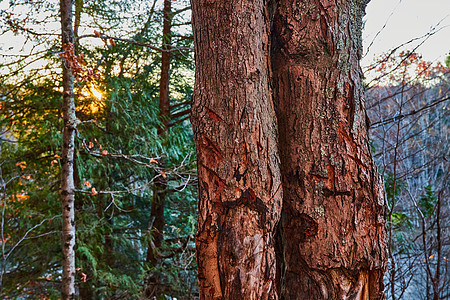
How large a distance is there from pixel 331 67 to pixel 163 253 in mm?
4766

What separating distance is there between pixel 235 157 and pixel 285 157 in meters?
0.27

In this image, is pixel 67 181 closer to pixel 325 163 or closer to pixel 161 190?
pixel 161 190

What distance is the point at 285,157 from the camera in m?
1.43

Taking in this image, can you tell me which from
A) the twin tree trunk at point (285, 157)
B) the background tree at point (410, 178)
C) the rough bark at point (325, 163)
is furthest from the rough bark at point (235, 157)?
the background tree at point (410, 178)

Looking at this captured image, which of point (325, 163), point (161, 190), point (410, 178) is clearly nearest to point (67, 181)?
point (161, 190)

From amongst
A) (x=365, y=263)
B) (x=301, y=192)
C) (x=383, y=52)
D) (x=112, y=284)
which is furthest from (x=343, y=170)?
(x=112, y=284)

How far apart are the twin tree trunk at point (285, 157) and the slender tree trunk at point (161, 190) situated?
4002mm

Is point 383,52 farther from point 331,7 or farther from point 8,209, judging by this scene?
point 8,209

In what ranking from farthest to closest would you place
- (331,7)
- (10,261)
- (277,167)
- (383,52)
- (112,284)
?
(10,261)
(112,284)
(383,52)
(331,7)
(277,167)

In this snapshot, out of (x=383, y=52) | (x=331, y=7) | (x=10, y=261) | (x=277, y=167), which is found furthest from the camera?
(x=10, y=261)

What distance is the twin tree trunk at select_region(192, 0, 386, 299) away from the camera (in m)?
1.25

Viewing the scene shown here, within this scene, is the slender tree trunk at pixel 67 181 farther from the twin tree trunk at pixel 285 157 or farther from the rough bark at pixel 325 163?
the rough bark at pixel 325 163

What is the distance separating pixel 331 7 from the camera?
1.44 m

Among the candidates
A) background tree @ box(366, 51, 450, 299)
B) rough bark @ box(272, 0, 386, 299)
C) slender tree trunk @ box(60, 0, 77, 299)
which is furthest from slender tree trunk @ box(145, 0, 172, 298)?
rough bark @ box(272, 0, 386, 299)
